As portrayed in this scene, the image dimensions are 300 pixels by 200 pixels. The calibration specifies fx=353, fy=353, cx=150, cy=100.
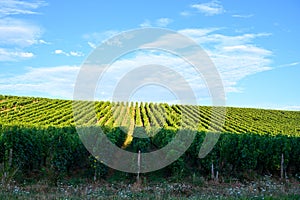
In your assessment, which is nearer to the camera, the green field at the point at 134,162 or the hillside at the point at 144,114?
the green field at the point at 134,162

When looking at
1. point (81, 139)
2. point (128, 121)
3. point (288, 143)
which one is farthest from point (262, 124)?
point (81, 139)

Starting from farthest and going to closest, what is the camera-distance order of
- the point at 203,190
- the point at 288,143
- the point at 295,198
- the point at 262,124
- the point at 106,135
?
the point at 262,124
the point at 288,143
the point at 106,135
the point at 203,190
the point at 295,198

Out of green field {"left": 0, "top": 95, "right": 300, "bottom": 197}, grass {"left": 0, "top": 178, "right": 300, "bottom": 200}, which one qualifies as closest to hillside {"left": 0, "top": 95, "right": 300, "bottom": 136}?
green field {"left": 0, "top": 95, "right": 300, "bottom": 197}

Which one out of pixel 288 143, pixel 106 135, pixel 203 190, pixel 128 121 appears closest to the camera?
pixel 203 190

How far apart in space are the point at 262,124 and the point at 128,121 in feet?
61.8

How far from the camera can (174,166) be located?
1794cm

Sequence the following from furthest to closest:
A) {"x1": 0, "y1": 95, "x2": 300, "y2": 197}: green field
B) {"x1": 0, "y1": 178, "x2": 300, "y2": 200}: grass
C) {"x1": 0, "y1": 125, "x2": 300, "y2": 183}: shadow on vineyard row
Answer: {"x1": 0, "y1": 125, "x2": 300, "y2": 183}: shadow on vineyard row, {"x1": 0, "y1": 95, "x2": 300, "y2": 197}: green field, {"x1": 0, "y1": 178, "x2": 300, "y2": 200}: grass

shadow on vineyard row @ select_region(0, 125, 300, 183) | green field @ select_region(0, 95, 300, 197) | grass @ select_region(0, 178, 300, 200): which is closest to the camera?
grass @ select_region(0, 178, 300, 200)

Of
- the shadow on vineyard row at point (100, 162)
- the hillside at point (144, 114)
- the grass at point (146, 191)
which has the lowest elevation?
the grass at point (146, 191)

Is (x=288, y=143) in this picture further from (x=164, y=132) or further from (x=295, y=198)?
(x=295, y=198)

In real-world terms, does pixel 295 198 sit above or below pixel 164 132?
below

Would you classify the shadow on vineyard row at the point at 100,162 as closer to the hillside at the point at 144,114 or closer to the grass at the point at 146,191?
the grass at the point at 146,191

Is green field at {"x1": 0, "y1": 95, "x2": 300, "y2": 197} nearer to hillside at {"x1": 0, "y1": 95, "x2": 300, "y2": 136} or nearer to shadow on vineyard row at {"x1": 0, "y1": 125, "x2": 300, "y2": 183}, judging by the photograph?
shadow on vineyard row at {"x1": 0, "y1": 125, "x2": 300, "y2": 183}

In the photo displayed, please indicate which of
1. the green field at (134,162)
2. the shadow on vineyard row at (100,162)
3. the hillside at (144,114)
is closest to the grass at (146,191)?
the green field at (134,162)
